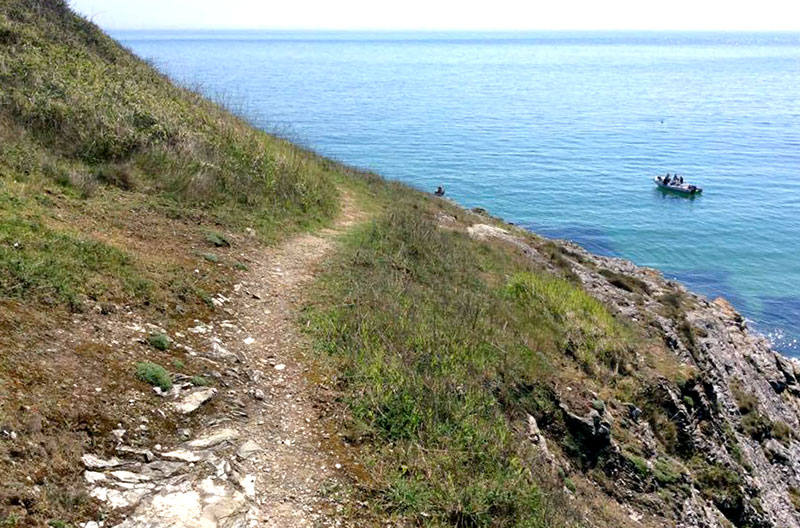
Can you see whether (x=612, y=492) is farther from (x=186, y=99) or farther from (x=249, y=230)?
(x=186, y=99)

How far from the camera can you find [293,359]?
37.6 feet

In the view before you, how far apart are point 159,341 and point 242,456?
10.1 ft

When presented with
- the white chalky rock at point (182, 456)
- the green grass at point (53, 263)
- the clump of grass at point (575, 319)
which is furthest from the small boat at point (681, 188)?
the white chalky rock at point (182, 456)

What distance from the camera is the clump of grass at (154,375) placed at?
362 inches

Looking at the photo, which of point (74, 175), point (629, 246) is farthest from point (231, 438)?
point (629, 246)

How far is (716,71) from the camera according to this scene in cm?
16400

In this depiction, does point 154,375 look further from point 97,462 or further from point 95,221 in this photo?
point 95,221

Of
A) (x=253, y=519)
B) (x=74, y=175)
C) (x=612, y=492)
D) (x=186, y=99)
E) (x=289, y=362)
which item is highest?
(x=186, y=99)

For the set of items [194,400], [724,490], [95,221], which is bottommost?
[724,490]

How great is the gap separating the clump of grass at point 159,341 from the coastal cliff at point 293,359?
0.20 ft

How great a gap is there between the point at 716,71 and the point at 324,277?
18323 cm

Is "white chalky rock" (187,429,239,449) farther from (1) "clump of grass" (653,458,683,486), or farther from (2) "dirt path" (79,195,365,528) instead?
(1) "clump of grass" (653,458,683,486)

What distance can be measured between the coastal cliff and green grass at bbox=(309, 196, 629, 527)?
0.06m

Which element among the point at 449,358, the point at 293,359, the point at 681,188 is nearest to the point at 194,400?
the point at 293,359
